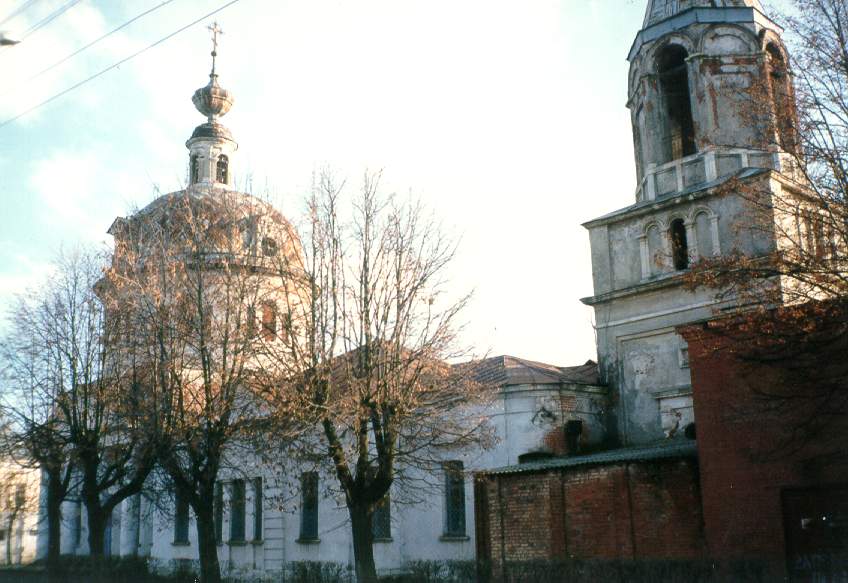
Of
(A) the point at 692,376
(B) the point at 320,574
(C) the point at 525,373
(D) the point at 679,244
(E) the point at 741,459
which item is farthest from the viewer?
(D) the point at 679,244

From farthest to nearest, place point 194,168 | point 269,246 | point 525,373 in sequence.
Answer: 1. point 194,168
2. point 525,373
3. point 269,246

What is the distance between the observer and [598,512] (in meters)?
18.5

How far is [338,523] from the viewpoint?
2659 cm

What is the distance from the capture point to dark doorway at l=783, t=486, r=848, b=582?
14484 millimetres

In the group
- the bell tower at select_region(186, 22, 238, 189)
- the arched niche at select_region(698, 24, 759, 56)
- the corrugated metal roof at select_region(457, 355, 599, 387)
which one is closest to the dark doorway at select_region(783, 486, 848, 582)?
the corrugated metal roof at select_region(457, 355, 599, 387)

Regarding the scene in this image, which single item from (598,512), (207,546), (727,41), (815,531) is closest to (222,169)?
(727,41)

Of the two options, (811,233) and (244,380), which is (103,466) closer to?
(244,380)

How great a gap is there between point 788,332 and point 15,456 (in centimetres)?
1986

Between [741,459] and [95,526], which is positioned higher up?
[741,459]

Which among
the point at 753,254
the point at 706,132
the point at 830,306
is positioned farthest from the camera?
the point at 706,132

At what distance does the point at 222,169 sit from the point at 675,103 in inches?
847

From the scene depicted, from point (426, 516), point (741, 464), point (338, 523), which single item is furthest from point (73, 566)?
point (741, 464)

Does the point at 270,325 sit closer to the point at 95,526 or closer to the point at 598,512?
the point at 598,512

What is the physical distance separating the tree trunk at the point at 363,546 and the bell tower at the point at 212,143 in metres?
25.4
